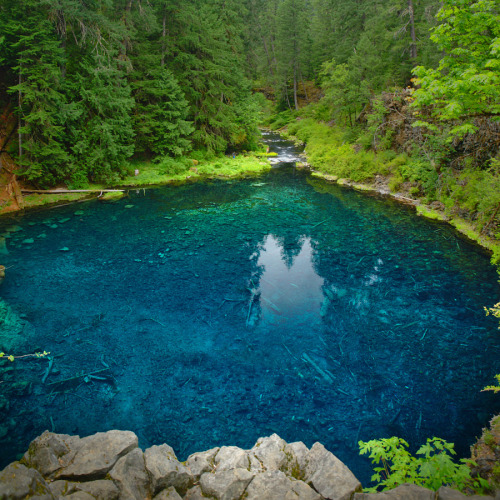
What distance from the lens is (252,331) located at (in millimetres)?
8547

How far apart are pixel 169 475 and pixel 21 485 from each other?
1.65 metres

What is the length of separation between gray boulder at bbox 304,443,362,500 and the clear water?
1.06 meters

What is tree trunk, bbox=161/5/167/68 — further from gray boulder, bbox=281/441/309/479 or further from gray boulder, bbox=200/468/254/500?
gray boulder, bbox=200/468/254/500

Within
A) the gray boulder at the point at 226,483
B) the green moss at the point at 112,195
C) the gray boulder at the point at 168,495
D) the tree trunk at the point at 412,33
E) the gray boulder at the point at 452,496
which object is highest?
the tree trunk at the point at 412,33

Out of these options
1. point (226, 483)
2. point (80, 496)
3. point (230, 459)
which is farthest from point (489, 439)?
point (80, 496)

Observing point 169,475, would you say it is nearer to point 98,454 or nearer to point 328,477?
point 98,454

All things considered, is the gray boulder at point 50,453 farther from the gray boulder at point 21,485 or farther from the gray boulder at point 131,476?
the gray boulder at point 131,476

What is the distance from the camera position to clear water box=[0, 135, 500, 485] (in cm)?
602

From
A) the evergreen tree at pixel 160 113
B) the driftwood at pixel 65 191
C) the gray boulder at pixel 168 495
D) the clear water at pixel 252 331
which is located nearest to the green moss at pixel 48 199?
the driftwood at pixel 65 191

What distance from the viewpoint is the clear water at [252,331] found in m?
6.02

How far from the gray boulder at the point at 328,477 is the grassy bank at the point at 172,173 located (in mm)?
18712

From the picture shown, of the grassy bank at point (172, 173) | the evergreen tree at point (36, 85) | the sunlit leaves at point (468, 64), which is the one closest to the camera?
the sunlit leaves at point (468, 64)

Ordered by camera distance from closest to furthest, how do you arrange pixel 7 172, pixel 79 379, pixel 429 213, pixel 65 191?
1. pixel 79 379
2. pixel 429 213
3. pixel 7 172
4. pixel 65 191

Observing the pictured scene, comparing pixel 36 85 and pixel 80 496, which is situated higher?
pixel 36 85
